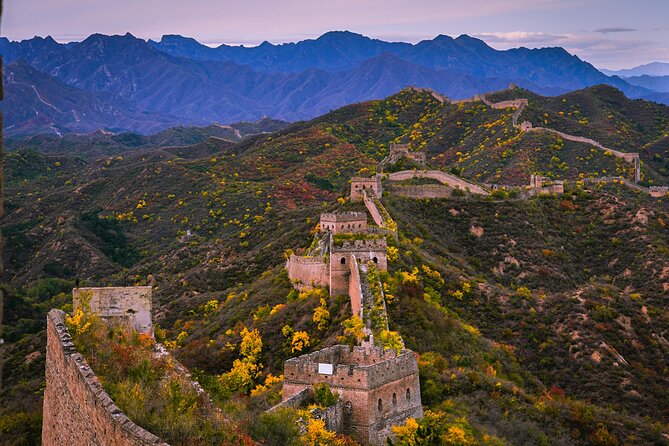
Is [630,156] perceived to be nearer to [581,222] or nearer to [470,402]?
[581,222]

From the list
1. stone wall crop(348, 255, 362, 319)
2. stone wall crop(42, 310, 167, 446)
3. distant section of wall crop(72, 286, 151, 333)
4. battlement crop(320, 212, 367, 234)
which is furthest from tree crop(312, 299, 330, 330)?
stone wall crop(42, 310, 167, 446)

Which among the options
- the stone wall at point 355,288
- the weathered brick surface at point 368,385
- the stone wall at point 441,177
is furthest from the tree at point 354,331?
the stone wall at point 441,177

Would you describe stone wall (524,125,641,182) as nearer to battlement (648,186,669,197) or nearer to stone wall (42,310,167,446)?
battlement (648,186,669,197)

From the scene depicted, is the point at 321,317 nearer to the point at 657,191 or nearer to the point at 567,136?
the point at 657,191

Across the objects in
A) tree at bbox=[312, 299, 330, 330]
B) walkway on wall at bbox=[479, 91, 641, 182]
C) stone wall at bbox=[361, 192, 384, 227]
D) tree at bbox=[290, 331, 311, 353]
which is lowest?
tree at bbox=[290, 331, 311, 353]

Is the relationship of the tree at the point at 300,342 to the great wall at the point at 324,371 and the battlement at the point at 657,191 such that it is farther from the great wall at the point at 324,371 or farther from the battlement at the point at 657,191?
the battlement at the point at 657,191

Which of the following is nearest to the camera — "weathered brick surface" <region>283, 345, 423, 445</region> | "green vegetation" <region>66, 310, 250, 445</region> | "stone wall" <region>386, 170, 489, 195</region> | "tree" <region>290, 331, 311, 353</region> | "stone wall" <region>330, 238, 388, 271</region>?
"green vegetation" <region>66, 310, 250, 445</region>
